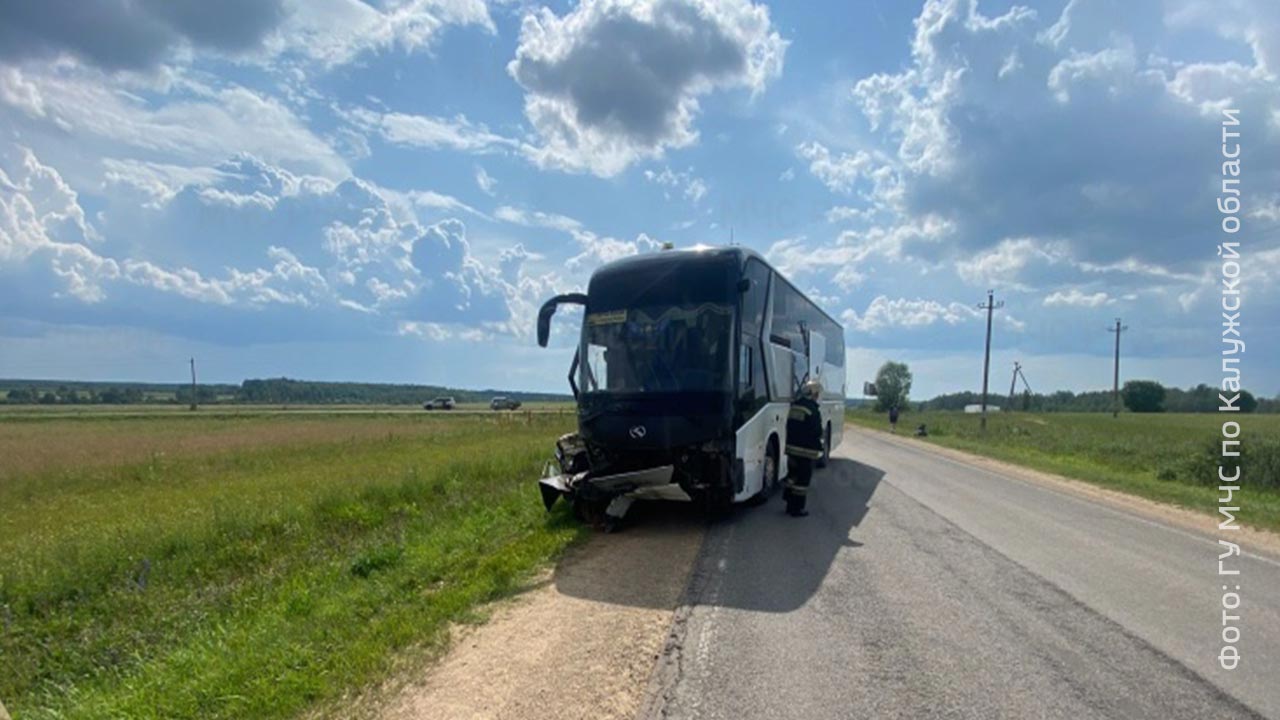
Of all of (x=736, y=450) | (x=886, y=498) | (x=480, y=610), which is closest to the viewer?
(x=480, y=610)

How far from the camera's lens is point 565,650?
4.72m

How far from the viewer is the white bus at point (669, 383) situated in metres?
8.50

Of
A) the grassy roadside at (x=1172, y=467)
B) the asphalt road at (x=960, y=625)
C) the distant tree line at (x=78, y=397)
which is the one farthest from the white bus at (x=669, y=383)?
the distant tree line at (x=78, y=397)

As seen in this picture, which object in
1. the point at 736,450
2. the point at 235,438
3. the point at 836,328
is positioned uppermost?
the point at 836,328

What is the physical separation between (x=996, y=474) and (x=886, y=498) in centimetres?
714

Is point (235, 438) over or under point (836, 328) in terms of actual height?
under

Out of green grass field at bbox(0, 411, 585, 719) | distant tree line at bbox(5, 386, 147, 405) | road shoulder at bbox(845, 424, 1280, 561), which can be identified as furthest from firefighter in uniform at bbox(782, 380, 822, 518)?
distant tree line at bbox(5, 386, 147, 405)

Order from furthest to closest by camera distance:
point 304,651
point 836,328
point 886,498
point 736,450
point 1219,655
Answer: point 836,328 < point 886,498 < point 736,450 < point 304,651 < point 1219,655

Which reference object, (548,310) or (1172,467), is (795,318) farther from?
(1172,467)

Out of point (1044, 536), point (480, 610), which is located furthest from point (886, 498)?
point (480, 610)

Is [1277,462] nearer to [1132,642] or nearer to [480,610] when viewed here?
[1132,642]

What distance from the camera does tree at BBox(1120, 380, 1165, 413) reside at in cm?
7862

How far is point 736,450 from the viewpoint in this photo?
28.2 ft

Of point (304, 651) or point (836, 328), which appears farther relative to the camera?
point (836, 328)
